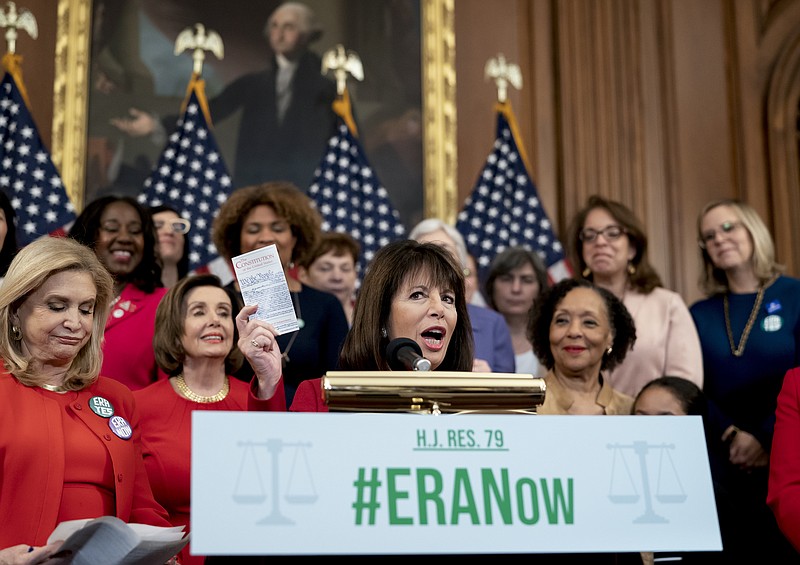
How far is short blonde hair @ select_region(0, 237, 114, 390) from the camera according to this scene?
9.85ft

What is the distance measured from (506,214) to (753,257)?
88.5 inches

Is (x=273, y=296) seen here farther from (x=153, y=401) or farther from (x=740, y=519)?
(x=740, y=519)

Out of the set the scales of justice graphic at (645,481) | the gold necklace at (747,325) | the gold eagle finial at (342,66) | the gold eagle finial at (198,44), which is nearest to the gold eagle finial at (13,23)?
the gold eagle finial at (198,44)

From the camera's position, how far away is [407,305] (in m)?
2.92

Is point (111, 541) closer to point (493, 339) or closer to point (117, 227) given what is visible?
point (117, 227)

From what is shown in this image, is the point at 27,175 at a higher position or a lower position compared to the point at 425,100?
lower

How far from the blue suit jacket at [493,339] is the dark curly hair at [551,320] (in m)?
0.32

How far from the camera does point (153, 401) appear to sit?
3787 mm

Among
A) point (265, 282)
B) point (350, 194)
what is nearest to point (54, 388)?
point (265, 282)

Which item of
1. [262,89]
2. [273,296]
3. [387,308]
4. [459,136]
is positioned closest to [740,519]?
[387,308]

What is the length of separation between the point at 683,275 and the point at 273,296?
4977 millimetres

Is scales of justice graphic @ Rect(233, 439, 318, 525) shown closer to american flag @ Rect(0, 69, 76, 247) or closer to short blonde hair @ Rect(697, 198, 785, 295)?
short blonde hair @ Rect(697, 198, 785, 295)

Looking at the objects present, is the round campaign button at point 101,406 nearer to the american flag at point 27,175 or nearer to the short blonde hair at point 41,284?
the short blonde hair at point 41,284

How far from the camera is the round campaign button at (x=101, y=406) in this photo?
10.0ft
